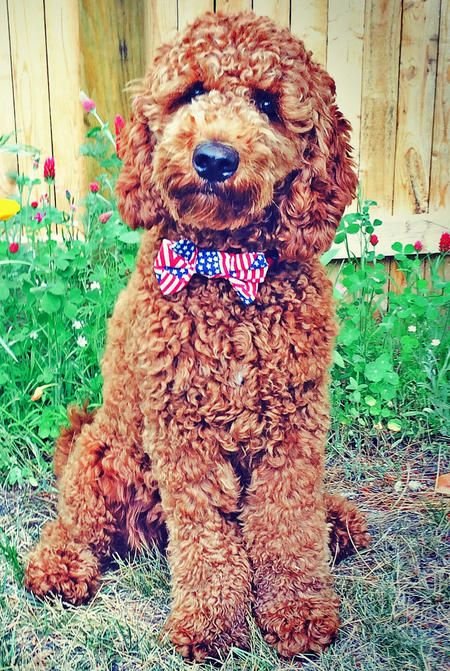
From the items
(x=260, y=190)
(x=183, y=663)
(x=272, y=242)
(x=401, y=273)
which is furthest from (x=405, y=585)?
(x=401, y=273)

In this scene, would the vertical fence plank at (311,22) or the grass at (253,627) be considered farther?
the vertical fence plank at (311,22)

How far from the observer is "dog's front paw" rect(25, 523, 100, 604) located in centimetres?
194

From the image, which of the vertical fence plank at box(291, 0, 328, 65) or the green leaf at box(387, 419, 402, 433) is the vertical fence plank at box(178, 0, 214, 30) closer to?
the vertical fence plank at box(291, 0, 328, 65)

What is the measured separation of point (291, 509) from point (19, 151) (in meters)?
1.45

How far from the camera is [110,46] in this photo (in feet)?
9.19

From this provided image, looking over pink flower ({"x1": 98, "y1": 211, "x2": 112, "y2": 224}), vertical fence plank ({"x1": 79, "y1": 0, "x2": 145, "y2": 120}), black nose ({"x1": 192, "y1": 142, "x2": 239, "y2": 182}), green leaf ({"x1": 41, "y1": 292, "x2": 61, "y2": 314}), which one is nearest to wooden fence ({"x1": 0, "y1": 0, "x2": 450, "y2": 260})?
vertical fence plank ({"x1": 79, "y1": 0, "x2": 145, "y2": 120})

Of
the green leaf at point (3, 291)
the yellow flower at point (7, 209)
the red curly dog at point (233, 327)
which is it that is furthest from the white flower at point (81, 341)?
the red curly dog at point (233, 327)

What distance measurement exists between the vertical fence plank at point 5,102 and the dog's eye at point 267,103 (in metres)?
1.54

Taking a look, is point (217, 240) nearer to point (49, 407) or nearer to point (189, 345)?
point (189, 345)

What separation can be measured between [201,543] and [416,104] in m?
2.07

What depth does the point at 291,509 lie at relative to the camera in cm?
179

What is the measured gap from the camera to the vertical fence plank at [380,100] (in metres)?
2.96

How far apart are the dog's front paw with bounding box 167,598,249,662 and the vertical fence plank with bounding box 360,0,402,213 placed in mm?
1937

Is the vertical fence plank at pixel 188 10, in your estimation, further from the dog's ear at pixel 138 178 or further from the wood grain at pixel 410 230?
the dog's ear at pixel 138 178
